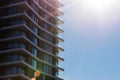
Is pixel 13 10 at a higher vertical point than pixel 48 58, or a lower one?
higher

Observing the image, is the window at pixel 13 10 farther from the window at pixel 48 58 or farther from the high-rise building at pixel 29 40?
the window at pixel 48 58

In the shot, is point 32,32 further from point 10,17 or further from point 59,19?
point 59,19

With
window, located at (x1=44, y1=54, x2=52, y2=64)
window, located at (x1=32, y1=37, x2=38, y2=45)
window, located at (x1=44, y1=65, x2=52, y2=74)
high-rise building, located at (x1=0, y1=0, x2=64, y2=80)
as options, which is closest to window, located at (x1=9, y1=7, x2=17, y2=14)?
high-rise building, located at (x1=0, y1=0, x2=64, y2=80)

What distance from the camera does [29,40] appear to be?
8756cm

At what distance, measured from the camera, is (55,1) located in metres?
108

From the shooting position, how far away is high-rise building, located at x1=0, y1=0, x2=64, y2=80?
8331 cm

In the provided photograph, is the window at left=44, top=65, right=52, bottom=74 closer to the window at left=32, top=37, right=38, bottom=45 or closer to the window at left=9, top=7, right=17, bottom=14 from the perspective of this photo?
the window at left=32, top=37, right=38, bottom=45

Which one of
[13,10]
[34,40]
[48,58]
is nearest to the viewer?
[13,10]

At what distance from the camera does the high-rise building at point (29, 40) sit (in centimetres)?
8331

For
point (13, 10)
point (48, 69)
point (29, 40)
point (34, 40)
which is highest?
point (13, 10)

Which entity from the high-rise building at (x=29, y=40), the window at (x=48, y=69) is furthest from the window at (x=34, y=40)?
the window at (x=48, y=69)

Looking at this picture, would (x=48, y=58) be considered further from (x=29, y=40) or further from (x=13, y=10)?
(x=13, y=10)

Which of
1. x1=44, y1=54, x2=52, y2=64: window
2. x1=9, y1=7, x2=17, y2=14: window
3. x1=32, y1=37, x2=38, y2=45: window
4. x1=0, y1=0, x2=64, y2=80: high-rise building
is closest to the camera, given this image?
x1=0, y1=0, x2=64, y2=80: high-rise building

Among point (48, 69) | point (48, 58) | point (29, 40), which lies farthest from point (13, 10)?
point (48, 69)
